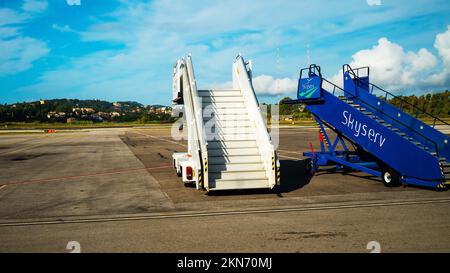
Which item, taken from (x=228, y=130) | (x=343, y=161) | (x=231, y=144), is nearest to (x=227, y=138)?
(x=231, y=144)

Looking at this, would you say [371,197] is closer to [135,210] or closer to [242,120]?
[242,120]

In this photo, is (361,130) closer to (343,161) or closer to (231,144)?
(343,161)

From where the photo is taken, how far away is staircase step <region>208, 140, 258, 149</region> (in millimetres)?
11969

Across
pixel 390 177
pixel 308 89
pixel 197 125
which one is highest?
pixel 308 89

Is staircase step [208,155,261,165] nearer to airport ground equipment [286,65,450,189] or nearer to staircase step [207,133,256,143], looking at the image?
staircase step [207,133,256,143]

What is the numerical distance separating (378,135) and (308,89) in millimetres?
3645

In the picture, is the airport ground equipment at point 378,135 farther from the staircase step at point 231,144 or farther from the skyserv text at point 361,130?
the staircase step at point 231,144

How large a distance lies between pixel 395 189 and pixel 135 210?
7.65m

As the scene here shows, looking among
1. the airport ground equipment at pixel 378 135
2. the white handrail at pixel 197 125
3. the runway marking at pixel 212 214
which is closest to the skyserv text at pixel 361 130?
the airport ground equipment at pixel 378 135

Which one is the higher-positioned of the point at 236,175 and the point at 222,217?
the point at 236,175

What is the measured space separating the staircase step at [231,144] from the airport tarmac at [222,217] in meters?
1.46

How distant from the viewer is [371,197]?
1048 centimetres

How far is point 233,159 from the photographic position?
11.6 m
